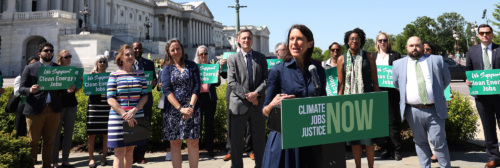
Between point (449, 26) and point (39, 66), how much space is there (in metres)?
108

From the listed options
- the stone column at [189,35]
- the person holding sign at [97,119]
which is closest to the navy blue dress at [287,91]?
the person holding sign at [97,119]

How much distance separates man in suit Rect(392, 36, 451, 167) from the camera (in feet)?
16.4

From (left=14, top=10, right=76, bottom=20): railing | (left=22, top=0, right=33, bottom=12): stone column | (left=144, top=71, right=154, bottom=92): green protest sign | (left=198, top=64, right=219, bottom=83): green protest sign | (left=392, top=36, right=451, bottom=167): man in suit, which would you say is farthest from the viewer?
(left=22, top=0, right=33, bottom=12): stone column

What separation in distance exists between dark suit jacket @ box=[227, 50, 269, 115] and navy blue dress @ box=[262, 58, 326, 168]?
2153 millimetres

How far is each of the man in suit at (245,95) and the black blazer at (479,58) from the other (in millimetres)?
3828

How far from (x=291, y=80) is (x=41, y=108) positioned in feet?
15.8

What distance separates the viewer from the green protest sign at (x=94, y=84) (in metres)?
6.83

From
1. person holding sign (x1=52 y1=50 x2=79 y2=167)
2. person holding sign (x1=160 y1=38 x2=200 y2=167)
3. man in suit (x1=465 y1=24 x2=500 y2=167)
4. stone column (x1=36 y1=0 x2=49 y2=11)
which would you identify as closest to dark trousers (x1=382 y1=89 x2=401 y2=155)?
man in suit (x1=465 y1=24 x2=500 y2=167)

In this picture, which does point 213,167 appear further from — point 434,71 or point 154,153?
point 434,71

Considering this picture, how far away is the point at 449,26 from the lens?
321ft

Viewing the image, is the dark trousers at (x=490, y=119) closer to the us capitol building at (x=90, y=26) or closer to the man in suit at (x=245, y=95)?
the man in suit at (x=245, y=95)

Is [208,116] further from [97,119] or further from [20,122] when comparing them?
[20,122]

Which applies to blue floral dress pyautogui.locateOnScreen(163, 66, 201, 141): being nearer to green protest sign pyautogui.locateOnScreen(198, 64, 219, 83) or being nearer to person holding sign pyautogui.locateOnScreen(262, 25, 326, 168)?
green protest sign pyautogui.locateOnScreen(198, 64, 219, 83)

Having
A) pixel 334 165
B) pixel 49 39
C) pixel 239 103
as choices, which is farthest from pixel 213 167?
pixel 49 39
